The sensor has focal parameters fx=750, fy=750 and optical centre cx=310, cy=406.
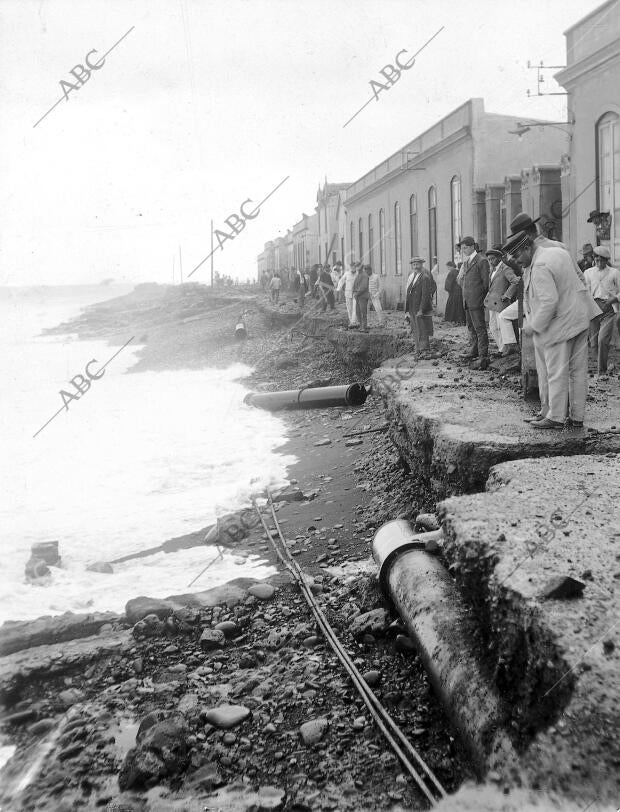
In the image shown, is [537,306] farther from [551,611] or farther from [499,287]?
[499,287]

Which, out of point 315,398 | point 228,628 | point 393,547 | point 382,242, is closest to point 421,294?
point 315,398

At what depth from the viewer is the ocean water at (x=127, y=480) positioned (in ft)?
23.5

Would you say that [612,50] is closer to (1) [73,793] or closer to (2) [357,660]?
(2) [357,660]

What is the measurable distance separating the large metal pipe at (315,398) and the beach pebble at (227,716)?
10842 mm

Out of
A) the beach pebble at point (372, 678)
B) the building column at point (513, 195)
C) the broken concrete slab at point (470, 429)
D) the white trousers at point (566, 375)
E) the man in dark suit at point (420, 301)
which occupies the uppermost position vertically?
the building column at point (513, 195)

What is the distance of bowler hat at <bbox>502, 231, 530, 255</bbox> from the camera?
594cm

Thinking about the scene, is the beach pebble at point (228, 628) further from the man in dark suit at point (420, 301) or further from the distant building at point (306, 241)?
the distant building at point (306, 241)

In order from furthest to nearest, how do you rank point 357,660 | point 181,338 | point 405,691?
point 181,338 < point 357,660 < point 405,691

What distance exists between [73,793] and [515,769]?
2167 millimetres

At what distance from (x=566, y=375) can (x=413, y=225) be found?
2192 cm

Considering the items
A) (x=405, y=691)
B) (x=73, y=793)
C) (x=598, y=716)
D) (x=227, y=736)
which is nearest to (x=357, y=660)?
(x=405, y=691)

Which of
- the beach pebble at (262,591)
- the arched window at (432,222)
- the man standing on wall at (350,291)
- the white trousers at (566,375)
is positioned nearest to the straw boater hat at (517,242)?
the white trousers at (566,375)

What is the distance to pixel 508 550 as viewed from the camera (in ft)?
12.6

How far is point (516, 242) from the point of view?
5.98 m
